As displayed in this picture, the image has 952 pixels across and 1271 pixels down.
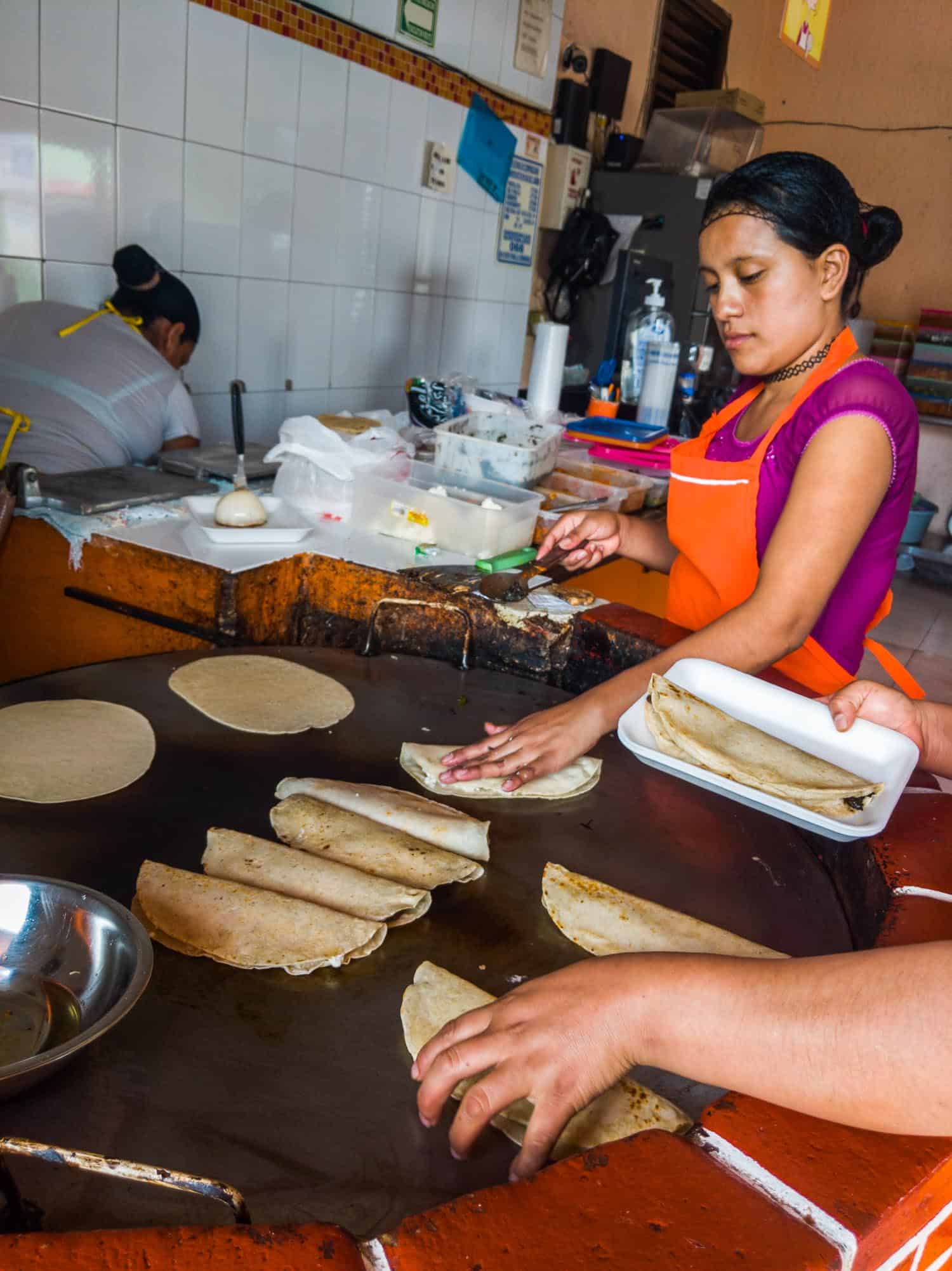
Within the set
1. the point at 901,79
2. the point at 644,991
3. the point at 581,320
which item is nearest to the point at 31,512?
the point at 644,991

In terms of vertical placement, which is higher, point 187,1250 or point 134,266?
point 134,266

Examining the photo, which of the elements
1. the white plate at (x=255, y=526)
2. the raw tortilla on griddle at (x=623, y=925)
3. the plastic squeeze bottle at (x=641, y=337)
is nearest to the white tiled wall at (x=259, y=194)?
the plastic squeeze bottle at (x=641, y=337)

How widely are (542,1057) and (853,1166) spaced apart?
261 mm

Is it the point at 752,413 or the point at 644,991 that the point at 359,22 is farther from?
the point at 644,991

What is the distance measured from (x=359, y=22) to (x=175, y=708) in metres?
2.98

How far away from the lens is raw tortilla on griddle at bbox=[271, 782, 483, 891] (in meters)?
1.23

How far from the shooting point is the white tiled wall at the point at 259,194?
8.75 ft

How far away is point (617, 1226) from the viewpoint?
68 centimetres

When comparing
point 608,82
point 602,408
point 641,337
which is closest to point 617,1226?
point 602,408

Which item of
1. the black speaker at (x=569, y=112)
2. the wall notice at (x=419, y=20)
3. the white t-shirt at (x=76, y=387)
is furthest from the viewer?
the black speaker at (x=569, y=112)

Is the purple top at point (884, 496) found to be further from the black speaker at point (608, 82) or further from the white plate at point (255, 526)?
the black speaker at point (608, 82)

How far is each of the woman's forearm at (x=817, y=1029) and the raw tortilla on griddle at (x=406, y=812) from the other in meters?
0.53

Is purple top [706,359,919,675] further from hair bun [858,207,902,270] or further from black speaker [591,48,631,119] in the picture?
black speaker [591,48,631,119]

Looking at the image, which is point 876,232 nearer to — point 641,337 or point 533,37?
point 641,337
